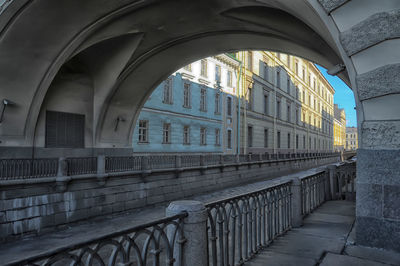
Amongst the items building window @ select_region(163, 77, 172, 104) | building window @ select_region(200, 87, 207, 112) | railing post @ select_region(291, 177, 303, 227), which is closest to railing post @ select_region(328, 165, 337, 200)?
railing post @ select_region(291, 177, 303, 227)

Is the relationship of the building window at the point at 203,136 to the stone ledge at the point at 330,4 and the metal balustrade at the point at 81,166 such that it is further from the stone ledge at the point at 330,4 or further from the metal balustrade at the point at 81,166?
the stone ledge at the point at 330,4

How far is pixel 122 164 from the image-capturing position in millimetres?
11977

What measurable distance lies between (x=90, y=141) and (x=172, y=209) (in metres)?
11.9

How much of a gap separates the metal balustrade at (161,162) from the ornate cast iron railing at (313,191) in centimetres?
→ 741

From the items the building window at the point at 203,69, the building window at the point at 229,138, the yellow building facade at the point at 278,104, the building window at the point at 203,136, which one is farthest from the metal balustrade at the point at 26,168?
the yellow building facade at the point at 278,104

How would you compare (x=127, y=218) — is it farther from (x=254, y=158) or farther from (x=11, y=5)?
(x=254, y=158)

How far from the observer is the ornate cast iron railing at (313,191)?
665 centimetres

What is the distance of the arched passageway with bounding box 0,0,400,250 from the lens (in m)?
3.99

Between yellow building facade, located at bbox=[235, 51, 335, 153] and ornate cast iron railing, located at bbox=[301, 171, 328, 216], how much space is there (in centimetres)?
2214

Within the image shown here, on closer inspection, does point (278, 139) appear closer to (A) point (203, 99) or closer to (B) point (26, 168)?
(A) point (203, 99)

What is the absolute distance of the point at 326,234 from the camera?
523 centimetres

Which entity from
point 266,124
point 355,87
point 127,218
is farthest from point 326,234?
point 266,124

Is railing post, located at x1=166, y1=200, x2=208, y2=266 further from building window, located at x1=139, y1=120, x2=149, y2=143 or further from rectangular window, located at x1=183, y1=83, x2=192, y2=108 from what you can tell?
rectangular window, located at x1=183, y1=83, x2=192, y2=108

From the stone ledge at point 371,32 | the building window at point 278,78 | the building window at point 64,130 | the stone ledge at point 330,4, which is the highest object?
the building window at point 278,78
